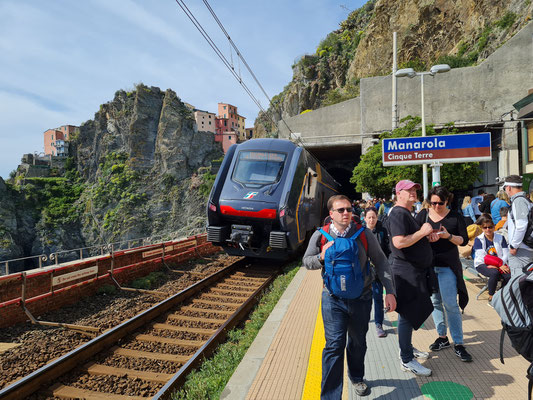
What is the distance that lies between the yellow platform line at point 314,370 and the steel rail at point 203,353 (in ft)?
4.73

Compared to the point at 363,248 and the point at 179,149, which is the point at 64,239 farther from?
the point at 363,248

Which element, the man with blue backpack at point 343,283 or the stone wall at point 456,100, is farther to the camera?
the stone wall at point 456,100

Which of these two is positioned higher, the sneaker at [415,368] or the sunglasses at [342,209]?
the sunglasses at [342,209]

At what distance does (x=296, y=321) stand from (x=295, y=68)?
6579cm

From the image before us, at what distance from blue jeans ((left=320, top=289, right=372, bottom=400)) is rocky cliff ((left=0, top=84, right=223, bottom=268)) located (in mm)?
70887

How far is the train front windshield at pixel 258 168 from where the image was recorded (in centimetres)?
→ 945

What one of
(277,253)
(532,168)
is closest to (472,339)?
(277,253)

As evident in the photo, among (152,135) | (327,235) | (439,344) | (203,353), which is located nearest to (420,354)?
(439,344)

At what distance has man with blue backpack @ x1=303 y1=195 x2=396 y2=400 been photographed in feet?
9.07

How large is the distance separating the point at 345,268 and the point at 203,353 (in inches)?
108

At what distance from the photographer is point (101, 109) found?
90.8 meters

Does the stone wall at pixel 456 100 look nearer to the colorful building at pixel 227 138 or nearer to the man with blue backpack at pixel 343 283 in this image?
the man with blue backpack at pixel 343 283

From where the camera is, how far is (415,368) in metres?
3.36

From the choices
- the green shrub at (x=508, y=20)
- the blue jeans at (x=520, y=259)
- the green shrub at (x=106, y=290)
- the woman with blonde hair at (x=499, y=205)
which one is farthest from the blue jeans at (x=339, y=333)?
the green shrub at (x=508, y=20)
